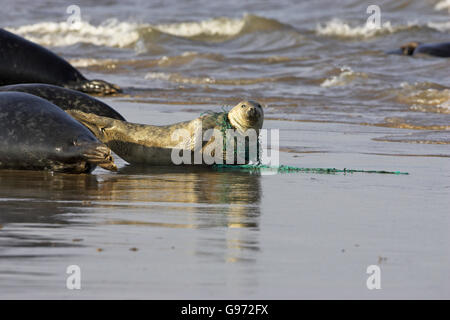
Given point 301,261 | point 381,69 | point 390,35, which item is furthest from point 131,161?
point 390,35

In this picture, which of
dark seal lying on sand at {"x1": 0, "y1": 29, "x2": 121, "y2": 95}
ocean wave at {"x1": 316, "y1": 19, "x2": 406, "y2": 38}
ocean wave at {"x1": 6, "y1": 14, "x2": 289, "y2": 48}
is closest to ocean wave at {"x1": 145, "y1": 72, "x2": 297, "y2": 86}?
dark seal lying on sand at {"x1": 0, "y1": 29, "x2": 121, "y2": 95}

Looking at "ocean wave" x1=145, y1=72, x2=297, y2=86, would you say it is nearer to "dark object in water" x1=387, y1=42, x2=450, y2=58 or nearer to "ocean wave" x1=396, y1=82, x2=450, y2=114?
"ocean wave" x1=396, y1=82, x2=450, y2=114

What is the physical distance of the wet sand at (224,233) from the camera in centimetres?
304

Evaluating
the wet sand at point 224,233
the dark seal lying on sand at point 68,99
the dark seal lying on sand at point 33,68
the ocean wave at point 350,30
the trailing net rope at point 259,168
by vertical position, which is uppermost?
the ocean wave at point 350,30

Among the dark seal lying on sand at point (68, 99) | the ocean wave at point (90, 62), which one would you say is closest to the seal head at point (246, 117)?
the dark seal lying on sand at point (68, 99)

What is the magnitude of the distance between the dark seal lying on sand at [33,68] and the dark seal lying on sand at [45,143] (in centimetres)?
434

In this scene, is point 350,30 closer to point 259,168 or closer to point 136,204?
point 259,168

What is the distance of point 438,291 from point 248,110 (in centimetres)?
289

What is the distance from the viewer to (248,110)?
573 centimetres

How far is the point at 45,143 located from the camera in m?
5.29

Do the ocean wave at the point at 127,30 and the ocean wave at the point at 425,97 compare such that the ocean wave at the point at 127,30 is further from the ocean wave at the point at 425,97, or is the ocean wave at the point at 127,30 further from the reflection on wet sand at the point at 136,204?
the reflection on wet sand at the point at 136,204

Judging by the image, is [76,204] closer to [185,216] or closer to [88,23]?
[185,216]

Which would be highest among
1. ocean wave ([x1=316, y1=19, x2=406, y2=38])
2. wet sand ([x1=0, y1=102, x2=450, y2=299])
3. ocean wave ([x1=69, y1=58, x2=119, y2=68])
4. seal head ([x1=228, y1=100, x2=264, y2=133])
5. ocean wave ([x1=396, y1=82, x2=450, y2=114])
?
ocean wave ([x1=316, y1=19, x2=406, y2=38])

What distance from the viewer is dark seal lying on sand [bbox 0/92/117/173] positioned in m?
5.25
